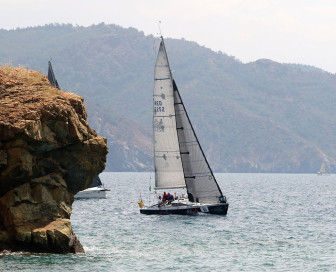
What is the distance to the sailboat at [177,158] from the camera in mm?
65188

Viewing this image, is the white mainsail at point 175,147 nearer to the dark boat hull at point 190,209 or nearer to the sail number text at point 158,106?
the sail number text at point 158,106

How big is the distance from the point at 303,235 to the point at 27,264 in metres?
24.0

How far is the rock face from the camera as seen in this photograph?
32656 mm

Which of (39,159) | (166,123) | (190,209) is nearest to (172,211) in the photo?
(190,209)

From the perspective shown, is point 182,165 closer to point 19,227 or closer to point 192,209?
point 192,209

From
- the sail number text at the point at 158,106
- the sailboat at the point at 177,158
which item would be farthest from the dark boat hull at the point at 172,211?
the sail number text at the point at 158,106

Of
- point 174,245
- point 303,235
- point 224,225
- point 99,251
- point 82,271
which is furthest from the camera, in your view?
point 224,225

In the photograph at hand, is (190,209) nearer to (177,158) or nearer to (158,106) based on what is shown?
(177,158)

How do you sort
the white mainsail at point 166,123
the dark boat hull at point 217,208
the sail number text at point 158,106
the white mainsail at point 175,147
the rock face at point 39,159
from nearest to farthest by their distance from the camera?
the rock face at point 39,159, the dark boat hull at point 217,208, the white mainsail at point 175,147, the white mainsail at point 166,123, the sail number text at point 158,106

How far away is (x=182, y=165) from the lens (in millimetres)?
66500

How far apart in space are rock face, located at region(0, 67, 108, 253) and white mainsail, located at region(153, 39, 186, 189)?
31340 mm

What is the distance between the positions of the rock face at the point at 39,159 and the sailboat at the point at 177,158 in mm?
29439

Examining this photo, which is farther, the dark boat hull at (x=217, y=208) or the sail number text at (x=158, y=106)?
the sail number text at (x=158, y=106)

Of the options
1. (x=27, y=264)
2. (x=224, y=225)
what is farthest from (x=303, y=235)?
(x=27, y=264)
